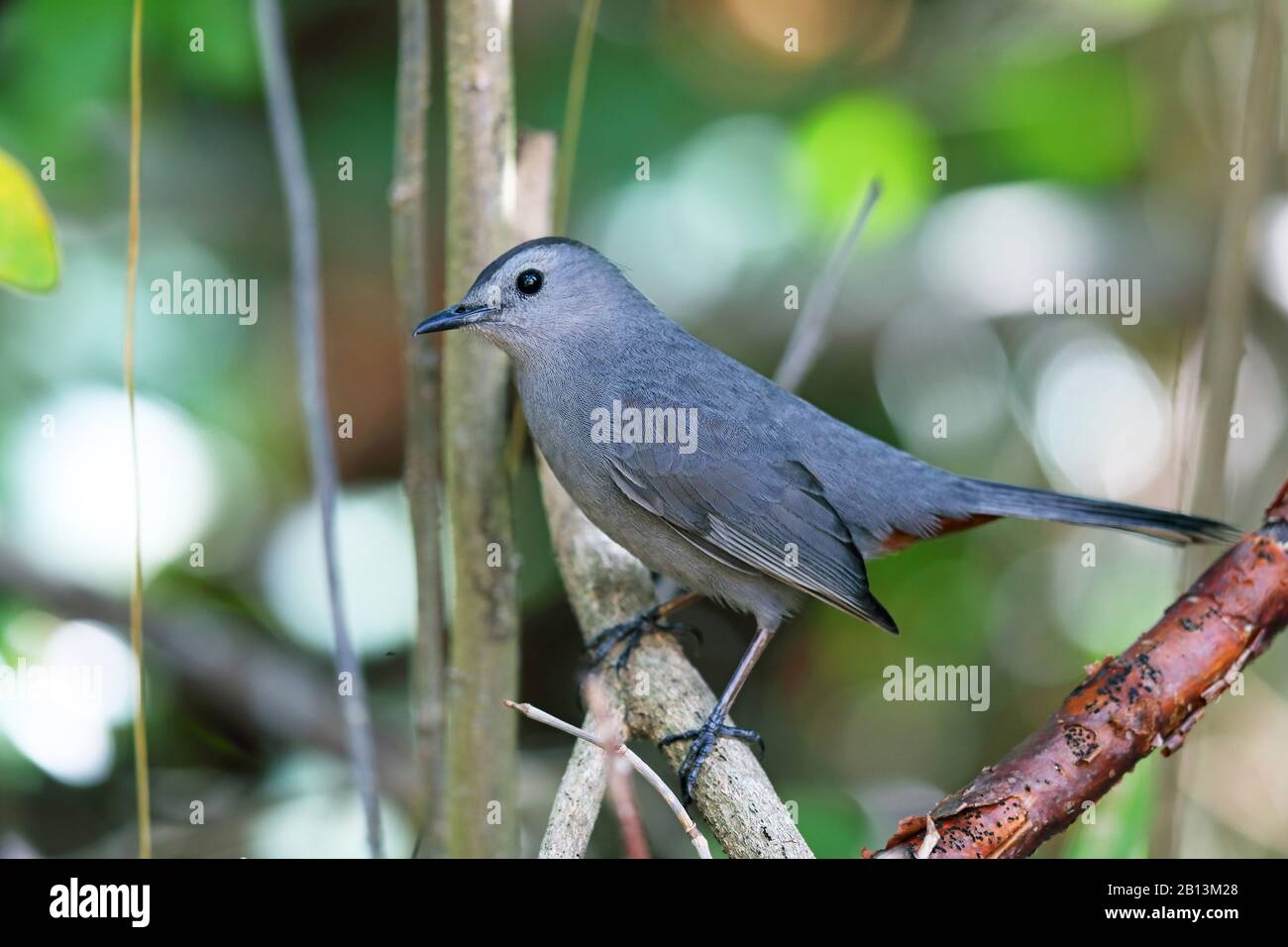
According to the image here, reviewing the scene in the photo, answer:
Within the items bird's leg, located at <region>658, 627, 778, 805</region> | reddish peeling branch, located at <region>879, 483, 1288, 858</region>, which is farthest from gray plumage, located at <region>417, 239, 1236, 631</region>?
reddish peeling branch, located at <region>879, 483, 1288, 858</region>

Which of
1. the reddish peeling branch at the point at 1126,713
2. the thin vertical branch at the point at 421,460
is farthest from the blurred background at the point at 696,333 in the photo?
the reddish peeling branch at the point at 1126,713

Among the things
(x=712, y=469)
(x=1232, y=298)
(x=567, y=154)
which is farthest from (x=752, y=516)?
(x=1232, y=298)

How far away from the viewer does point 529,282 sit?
339 centimetres

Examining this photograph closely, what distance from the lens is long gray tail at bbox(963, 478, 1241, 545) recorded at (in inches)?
122

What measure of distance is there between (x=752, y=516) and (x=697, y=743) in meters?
0.82

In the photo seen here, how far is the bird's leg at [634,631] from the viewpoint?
3295mm

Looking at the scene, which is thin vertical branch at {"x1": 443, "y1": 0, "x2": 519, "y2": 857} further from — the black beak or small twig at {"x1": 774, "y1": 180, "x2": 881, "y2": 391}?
small twig at {"x1": 774, "y1": 180, "x2": 881, "y2": 391}

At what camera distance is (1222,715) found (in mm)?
4098

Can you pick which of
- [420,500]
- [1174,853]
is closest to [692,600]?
[420,500]

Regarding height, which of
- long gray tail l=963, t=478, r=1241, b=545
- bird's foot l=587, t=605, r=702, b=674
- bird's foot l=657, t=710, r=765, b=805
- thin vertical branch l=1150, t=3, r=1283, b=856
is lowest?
bird's foot l=657, t=710, r=765, b=805

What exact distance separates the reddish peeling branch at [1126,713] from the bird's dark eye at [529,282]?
184 cm

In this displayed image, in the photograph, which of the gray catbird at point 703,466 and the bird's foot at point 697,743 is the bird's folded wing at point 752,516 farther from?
the bird's foot at point 697,743
